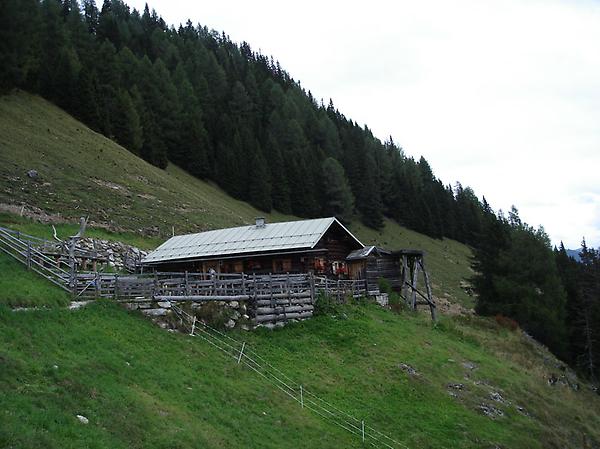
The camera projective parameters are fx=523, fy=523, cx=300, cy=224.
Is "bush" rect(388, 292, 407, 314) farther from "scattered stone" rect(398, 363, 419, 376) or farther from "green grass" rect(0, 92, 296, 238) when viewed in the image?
"green grass" rect(0, 92, 296, 238)

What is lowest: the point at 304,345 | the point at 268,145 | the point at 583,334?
the point at 583,334

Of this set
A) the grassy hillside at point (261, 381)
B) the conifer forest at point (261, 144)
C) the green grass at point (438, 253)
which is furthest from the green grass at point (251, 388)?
the green grass at point (438, 253)

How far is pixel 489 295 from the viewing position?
55.9 metres

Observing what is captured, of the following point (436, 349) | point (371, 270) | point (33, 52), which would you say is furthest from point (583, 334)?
point (33, 52)

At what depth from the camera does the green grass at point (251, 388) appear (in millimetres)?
13812

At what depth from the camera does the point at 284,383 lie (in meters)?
21.5

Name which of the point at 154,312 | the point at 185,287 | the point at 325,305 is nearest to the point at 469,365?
the point at 325,305

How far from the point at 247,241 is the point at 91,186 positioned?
76.2 ft

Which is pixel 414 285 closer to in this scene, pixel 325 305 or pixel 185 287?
pixel 325 305

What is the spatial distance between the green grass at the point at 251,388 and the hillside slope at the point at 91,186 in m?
21.4

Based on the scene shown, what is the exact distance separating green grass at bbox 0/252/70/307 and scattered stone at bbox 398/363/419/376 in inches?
610

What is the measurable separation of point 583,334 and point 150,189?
49.4 meters

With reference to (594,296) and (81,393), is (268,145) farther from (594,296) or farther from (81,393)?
(81,393)

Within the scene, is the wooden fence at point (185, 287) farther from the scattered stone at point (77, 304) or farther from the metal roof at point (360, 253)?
the metal roof at point (360, 253)
